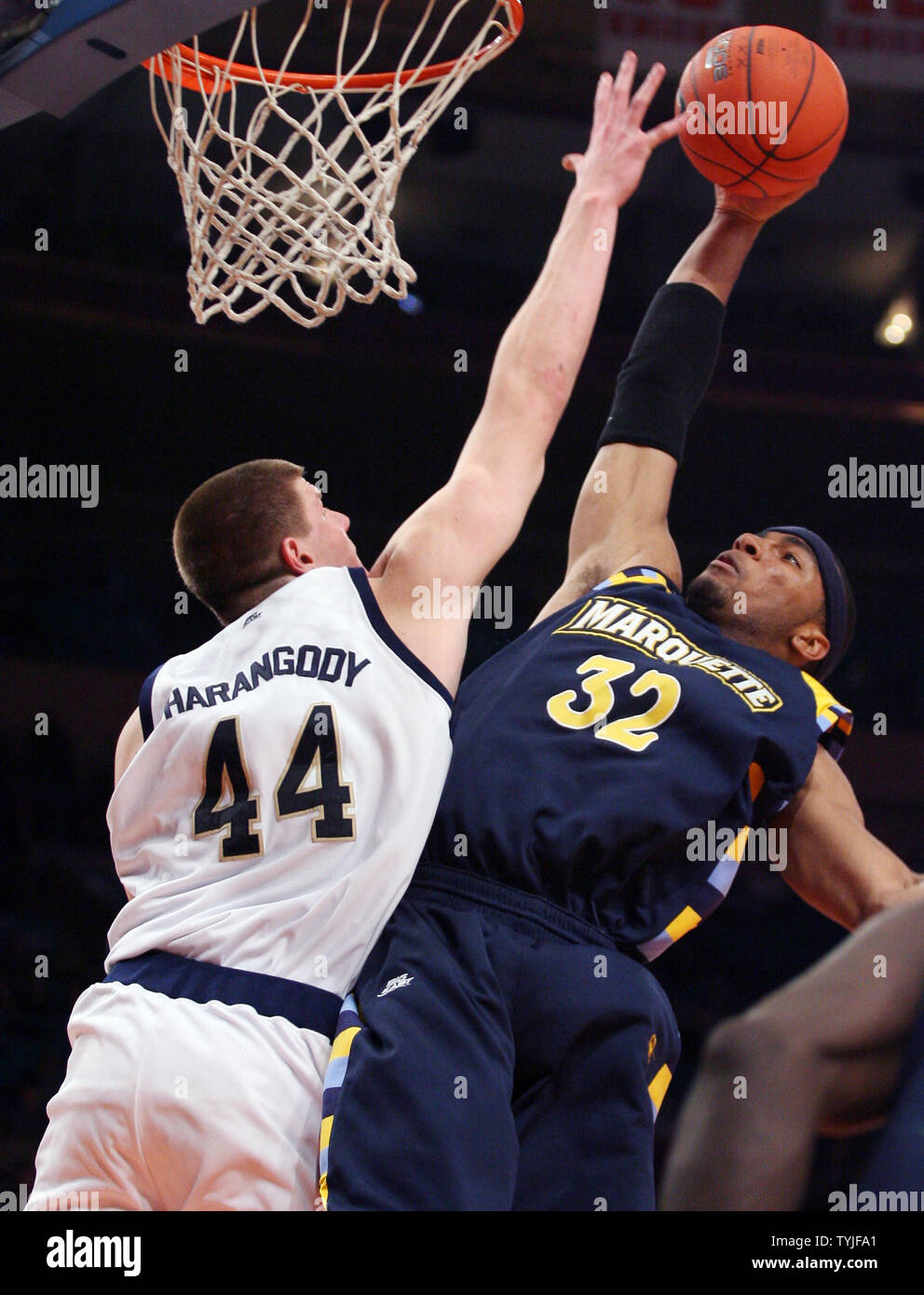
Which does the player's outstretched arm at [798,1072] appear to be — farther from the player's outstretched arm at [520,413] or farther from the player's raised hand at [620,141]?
the player's raised hand at [620,141]

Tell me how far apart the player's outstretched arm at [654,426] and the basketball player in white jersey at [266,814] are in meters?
0.44

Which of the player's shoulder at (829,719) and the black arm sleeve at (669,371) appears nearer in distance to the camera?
the player's shoulder at (829,719)

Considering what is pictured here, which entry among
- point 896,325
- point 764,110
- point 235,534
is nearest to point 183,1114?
point 235,534

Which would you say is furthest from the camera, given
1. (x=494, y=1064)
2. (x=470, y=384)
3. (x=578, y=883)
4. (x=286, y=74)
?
(x=470, y=384)

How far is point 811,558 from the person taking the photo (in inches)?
123

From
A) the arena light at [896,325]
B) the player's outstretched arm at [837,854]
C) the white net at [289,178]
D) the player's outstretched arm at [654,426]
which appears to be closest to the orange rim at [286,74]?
the white net at [289,178]

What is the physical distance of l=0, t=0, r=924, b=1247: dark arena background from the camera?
5453 mm

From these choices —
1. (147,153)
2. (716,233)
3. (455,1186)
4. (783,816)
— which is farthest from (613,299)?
(455,1186)

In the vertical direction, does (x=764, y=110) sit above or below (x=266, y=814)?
above

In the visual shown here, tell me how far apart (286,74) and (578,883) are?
80.6 inches

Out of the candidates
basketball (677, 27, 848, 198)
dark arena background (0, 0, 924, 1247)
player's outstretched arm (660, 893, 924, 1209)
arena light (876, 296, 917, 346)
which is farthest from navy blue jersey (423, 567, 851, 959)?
arena light (876, 296, 917, 346)

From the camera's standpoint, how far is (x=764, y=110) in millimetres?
3010

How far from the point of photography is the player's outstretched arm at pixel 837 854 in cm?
273

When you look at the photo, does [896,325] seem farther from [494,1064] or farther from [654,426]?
[494,1064]
